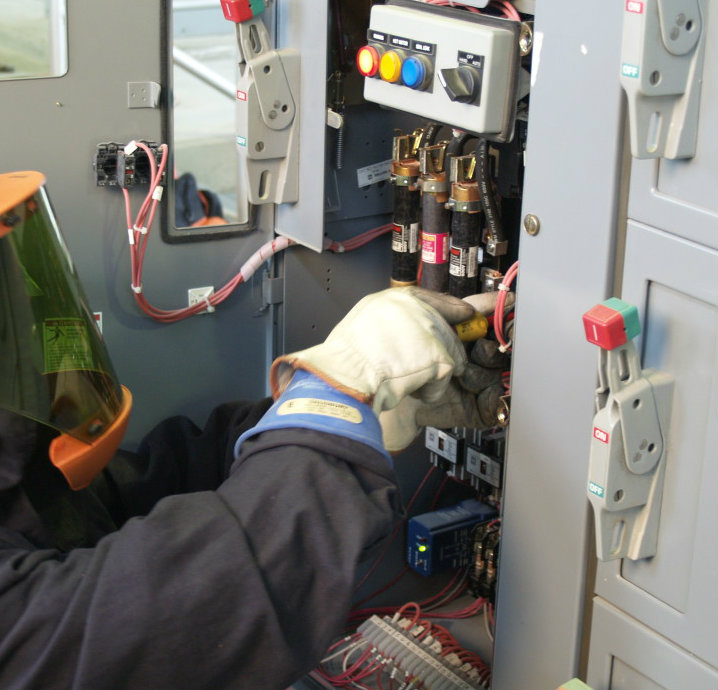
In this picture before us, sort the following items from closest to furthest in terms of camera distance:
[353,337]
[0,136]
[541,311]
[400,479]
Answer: [541,311], [353,337], [0,136], [400,479]

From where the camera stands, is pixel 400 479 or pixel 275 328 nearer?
pixel 275 328

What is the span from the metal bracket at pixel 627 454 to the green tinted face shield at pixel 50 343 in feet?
2.36

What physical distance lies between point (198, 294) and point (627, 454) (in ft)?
3.25

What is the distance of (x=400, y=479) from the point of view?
215 cm

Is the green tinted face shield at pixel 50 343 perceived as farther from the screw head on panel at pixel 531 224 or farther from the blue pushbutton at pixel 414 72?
the screw head on panel at pixel 531 224

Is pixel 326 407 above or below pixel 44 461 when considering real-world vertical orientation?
above

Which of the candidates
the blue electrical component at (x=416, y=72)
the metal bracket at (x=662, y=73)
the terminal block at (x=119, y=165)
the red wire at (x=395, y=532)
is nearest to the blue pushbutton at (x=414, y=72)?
the blue electrical component at (x=416, y=72)

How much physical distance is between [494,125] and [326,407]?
1.51 ft

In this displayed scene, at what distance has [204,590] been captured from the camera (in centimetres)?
114

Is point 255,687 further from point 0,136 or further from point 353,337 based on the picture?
point 0,136

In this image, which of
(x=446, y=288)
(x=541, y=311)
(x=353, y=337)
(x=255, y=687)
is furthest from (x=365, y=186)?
(x=255, y=687)

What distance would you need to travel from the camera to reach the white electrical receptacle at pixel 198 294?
190cm

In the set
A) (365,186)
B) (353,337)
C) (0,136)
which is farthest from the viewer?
(365,186)

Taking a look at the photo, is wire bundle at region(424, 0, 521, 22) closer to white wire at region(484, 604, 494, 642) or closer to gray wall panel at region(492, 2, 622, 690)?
gray wall panel at region(492, 2, 622, 690)
